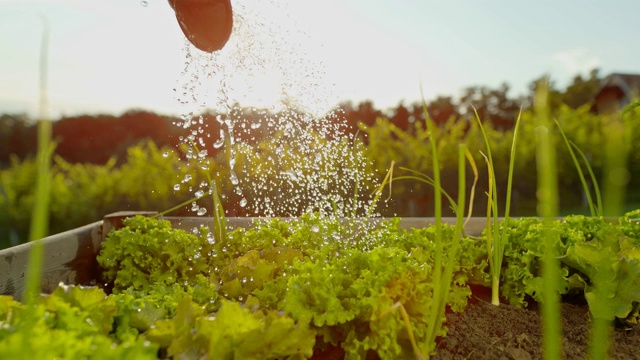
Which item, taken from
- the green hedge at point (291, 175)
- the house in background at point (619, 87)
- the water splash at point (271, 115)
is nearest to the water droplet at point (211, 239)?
the water splash at point (271, 115)

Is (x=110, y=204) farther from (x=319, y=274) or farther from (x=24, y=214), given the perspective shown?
(x=319, y=274)

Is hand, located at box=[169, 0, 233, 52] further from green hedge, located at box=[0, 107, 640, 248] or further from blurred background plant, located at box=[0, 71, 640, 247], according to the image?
green hedge, located at box=[0, 107, 640, 248]

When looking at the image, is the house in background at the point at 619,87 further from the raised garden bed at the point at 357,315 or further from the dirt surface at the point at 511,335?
the dirt surface at the point at 511,335

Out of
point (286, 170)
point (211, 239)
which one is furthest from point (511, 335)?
point (286, 170)

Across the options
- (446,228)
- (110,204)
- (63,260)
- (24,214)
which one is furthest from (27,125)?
(446,228)

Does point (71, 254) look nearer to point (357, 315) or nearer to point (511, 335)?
point (357, 315)

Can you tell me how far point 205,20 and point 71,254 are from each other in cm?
→ 154

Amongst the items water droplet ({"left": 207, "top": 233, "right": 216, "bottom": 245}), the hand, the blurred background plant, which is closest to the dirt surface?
water droplet ({"left": 207, "top": 233, "right": 216, "bottom": 245})

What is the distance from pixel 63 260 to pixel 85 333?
6.99 ft

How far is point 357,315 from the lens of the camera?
194 centimetres

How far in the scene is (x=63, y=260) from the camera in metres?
3.43

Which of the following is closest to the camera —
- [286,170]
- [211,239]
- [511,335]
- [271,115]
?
[511,335]

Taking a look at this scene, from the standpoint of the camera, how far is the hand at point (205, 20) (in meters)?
3.15

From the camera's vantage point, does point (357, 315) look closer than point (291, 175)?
Yes
